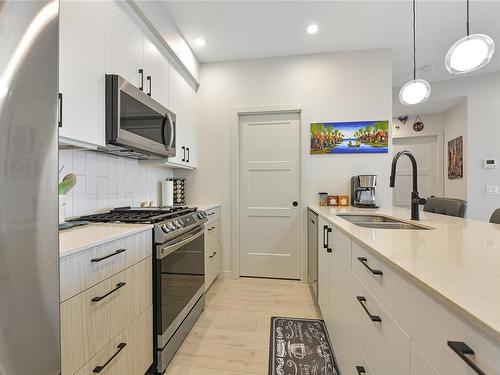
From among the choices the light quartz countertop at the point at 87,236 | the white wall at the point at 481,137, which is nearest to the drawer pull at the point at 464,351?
the light quartz countertop at the point at 87,236

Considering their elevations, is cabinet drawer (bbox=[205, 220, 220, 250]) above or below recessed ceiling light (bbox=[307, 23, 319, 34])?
below

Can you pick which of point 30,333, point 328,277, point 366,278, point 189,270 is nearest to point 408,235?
point 366,278

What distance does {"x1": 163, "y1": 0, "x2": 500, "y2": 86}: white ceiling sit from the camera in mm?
2266

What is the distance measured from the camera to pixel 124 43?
69.2 inches

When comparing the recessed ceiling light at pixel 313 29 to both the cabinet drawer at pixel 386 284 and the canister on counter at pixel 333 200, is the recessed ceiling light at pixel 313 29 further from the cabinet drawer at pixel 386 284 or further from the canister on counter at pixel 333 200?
the cabinet drawer at pixel 386 284

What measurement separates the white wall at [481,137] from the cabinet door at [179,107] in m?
3.96

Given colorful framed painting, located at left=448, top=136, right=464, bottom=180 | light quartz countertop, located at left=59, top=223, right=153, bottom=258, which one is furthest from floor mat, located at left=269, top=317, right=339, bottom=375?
colorful framed painting, located at left=448, top=136, right=464, bottom=180

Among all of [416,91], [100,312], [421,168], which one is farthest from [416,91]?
[421,168]

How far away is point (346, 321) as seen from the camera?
4.25 feet

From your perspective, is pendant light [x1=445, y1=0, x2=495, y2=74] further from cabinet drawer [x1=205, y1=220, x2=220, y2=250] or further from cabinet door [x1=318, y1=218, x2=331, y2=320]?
cabinet drawer [x1=205, y1=220, x2=220, y2=250]

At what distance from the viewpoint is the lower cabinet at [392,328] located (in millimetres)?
456

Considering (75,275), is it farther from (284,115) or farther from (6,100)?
(284,115)

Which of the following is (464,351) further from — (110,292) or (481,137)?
(481,137)

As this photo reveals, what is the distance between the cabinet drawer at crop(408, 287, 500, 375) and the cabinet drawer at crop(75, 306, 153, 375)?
1.17m
